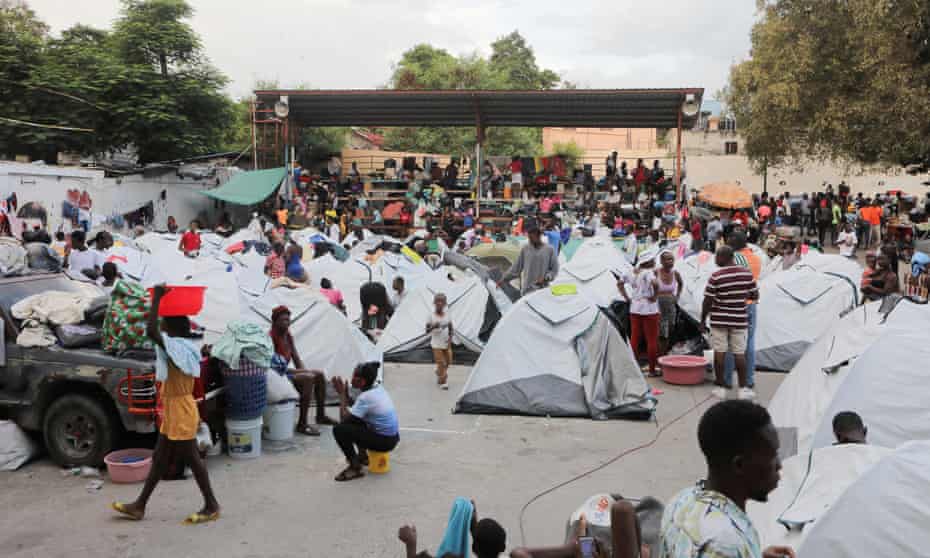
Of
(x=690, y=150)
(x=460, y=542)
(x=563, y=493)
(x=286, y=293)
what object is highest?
(x=690, y=150)

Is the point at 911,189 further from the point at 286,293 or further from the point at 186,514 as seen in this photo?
the point at 186,514

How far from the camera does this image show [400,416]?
8.47m

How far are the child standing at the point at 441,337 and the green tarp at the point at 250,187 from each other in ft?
56.8

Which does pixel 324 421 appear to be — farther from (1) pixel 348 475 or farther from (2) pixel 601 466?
Result: (2) pixel 601 466

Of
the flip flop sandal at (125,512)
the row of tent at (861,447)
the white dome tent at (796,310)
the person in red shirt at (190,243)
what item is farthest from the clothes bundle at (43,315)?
the person in red shirt at (190,243)

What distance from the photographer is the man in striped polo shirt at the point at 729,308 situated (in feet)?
A: 28.6

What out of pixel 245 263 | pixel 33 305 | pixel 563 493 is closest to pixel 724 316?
pixel 563 493

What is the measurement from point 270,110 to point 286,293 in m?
19.6

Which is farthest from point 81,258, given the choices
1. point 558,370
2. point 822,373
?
point 822,373

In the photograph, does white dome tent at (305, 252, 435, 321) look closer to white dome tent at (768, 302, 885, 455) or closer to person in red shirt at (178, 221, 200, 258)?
person in red shirt at (178, 221, 200, 258)

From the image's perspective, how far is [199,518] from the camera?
18.5ft

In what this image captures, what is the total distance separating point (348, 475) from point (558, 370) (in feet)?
9.24

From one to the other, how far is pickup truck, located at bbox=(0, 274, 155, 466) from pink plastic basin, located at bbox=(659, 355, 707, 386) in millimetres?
6046

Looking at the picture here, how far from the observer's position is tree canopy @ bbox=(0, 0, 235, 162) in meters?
27.4
